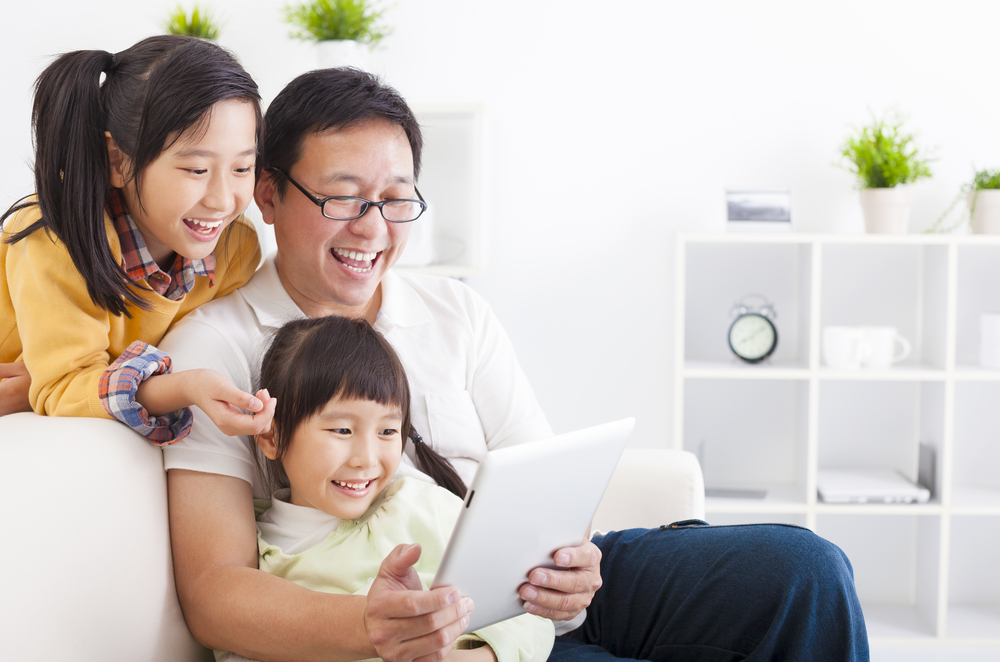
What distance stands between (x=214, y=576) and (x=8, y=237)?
0.59 meters

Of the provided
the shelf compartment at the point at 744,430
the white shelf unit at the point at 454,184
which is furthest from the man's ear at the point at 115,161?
the shelf compartment at the point at 744,430

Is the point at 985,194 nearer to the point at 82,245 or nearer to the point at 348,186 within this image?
the point at 348,186

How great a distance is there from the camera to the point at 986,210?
2.28m

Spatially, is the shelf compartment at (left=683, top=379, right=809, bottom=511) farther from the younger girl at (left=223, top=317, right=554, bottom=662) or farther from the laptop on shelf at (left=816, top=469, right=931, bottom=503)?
the younger girl at (left=223, top=317, right=554, bottom=662)

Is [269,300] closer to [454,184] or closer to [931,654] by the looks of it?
[454,184]

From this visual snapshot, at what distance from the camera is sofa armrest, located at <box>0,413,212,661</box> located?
77 cm

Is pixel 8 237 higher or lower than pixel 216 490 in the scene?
higher

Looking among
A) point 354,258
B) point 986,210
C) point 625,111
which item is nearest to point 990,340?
point 986,210

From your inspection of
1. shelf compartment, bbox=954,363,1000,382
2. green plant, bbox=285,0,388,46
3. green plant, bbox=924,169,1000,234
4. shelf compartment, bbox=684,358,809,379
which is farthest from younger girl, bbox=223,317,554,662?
green plant, bbox=924,169,1000,234

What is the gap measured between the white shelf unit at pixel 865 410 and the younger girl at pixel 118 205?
65.8 inches

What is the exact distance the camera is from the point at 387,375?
3.64 ft

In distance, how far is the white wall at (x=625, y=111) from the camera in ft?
8.20

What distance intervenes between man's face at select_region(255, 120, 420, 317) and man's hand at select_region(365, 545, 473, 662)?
1.91 feet

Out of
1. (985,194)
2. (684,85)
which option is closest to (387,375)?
(684,85)
